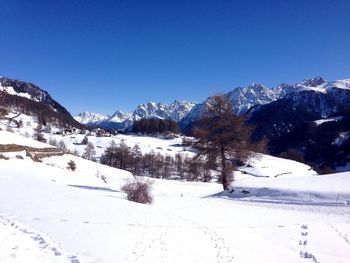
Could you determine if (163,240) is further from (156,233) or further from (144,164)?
(144,164)

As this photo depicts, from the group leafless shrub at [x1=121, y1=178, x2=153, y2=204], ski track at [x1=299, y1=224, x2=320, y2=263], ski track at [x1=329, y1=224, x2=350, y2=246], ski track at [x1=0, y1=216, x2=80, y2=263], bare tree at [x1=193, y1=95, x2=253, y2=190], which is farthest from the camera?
bare tree at [x1=193, y1=95, x2=253, y2=190]

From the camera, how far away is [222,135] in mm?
32188

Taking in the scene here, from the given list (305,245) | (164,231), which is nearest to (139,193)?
(164,231)

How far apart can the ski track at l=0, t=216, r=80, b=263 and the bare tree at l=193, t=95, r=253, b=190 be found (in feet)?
69.0

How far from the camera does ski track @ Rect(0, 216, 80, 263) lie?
9.53 metres

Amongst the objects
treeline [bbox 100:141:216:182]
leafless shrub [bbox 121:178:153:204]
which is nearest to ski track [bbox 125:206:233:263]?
leafless shrub [bbox 121:178:153:204]

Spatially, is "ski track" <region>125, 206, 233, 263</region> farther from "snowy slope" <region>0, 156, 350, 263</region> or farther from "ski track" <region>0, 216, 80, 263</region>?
"ski track" <region>0, 216, 80, 263</region>

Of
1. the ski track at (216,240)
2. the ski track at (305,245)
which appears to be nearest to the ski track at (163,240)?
the ski track at (216,240)

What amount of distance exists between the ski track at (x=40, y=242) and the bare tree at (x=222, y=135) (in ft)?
69.0

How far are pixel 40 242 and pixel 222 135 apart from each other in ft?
75.4

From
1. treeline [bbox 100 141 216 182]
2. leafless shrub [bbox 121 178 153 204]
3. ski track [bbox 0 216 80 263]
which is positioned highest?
treeline [bbox 100 141 216 182]

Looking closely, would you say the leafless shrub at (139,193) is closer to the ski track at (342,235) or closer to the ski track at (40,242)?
the ski track at (40,242)

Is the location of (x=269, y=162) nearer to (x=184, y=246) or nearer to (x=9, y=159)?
(x=9, y=159)

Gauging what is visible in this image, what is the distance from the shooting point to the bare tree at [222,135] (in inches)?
1267
